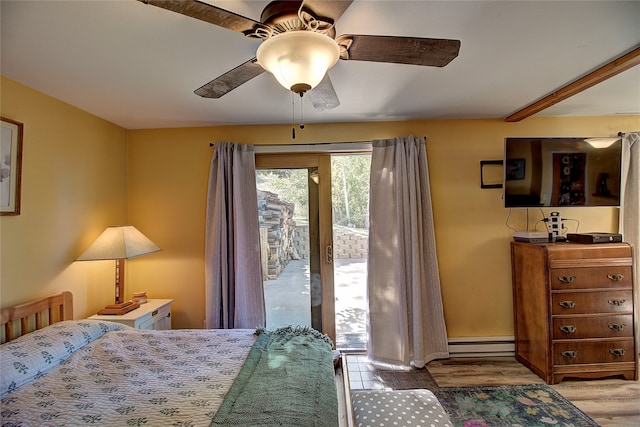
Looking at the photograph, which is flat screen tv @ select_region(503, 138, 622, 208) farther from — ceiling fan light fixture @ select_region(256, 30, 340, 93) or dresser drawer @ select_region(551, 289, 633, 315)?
ceiling fan light fixture @ select_region(256, 30, 340, 93)

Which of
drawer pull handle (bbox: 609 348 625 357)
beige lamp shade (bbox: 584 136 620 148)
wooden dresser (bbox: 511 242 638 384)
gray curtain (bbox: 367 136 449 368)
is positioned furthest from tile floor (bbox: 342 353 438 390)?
beige lamp shade (bbox: 584 136 620 148)

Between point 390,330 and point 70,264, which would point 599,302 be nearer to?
point 390,330

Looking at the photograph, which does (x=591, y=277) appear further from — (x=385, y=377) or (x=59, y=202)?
(x=59, y=202)

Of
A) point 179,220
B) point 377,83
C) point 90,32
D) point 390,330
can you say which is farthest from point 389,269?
point 90,32

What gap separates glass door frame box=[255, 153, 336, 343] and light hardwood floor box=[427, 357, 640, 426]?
1.06m

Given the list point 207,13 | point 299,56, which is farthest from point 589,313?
point 207,13

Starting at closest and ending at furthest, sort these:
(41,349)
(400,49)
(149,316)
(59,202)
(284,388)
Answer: (400,49) → (284,388) → (41,349) → (59,202) → (149,316)

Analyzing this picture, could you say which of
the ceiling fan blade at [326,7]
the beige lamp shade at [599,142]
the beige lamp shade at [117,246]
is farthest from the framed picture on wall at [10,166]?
the beige lamp shade at [599,142]

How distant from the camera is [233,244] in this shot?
286 cm

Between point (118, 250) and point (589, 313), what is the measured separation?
3.90 meters

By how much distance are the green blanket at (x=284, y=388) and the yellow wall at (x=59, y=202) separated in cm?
168

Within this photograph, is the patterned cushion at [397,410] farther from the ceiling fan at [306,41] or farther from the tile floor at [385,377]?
the ceiling fan at [306,41]

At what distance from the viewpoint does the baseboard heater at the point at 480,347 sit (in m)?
2.95

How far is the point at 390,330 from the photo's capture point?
9.30 feet
